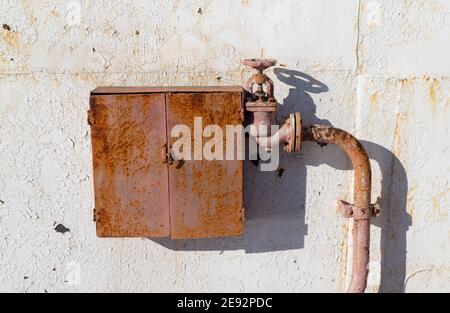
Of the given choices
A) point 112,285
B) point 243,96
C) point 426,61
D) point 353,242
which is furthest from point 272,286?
point 426,61

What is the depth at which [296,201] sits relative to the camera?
6.34ft

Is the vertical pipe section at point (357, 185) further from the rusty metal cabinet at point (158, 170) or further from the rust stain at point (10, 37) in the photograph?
the rust stain at point (10, 37)

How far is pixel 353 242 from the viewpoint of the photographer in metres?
1.87

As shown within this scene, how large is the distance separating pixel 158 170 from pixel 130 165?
0.11 m

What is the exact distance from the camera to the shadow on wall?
1865mm

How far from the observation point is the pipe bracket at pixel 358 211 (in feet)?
5.98

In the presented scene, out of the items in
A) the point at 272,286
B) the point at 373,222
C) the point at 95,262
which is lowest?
the point at 272,286

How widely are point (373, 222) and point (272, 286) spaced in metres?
0.52

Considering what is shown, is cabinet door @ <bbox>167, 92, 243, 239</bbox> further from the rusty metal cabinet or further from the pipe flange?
the pipe flange

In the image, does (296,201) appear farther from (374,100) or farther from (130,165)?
(130,165)

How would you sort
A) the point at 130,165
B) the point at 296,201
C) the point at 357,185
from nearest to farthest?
the point at 130,165 → the point at 357,185 → the point at 296,201

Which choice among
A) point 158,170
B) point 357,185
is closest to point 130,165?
point 158,170

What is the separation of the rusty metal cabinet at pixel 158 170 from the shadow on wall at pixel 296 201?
0.21 meters

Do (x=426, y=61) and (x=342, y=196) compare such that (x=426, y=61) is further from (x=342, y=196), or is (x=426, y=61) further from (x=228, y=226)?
(x=228, y=226)
